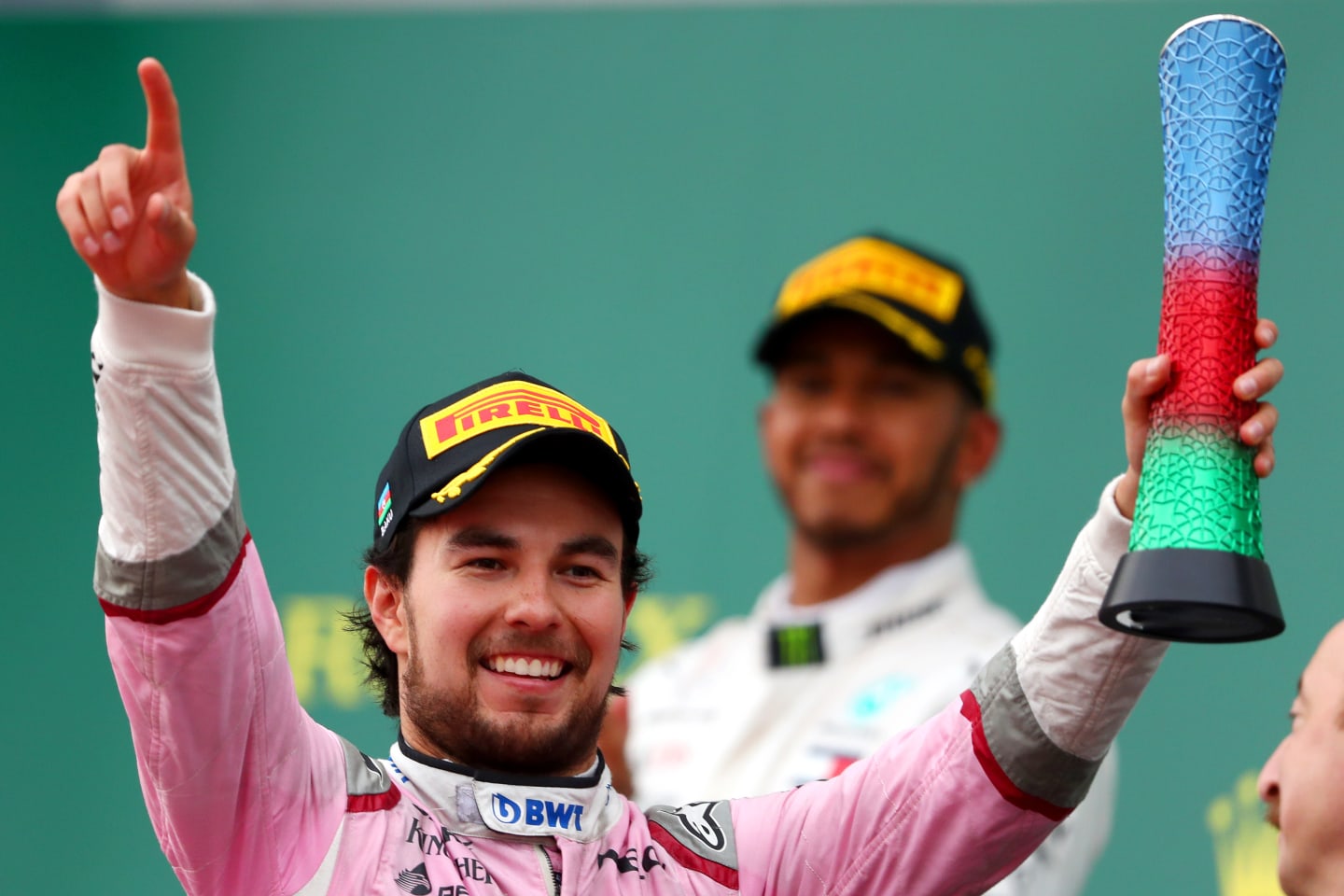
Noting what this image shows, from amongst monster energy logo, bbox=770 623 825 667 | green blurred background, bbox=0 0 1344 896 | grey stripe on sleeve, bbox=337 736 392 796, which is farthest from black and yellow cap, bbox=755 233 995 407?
grey stripe on sleeve, bbox=337 736 392 796

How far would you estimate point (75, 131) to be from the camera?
4059 millimetres

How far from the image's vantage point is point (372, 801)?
1.54 m

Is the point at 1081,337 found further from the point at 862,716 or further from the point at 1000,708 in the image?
the point at 1000,708

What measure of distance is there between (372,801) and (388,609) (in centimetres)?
20

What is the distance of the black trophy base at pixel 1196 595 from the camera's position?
1.37m

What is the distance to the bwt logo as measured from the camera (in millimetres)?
1535

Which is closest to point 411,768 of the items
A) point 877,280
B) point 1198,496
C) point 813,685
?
point 1198,496

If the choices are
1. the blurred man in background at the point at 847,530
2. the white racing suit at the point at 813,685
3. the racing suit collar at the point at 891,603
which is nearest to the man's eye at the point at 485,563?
the white racing suit at the point at 813,685

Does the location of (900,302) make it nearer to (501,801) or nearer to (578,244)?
(578,244)

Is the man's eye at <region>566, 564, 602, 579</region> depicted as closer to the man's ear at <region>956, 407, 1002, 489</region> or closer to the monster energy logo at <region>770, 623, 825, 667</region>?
the monster energy logo at <region>770, 623, 825, 667</region>

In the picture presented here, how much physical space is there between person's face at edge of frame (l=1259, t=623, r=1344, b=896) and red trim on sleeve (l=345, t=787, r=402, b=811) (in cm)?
73

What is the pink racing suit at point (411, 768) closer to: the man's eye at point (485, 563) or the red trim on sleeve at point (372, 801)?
the red trim on sleeve at point (372, 801)

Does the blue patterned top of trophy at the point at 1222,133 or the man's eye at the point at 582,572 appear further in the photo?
the man's eye at the point at 582,572

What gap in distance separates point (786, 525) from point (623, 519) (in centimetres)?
206
